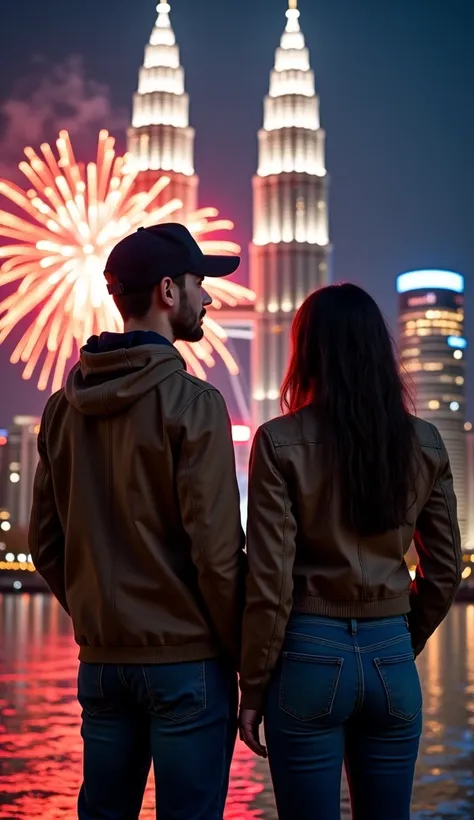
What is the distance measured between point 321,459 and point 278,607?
0.50 m

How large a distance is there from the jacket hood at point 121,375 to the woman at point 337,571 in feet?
1.31

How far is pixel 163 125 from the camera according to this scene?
279 feet

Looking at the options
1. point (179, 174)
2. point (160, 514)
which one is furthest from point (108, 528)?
point (179, 174)

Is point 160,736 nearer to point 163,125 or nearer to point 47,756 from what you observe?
point 47,756

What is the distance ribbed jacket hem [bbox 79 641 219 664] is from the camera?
12.1 feet

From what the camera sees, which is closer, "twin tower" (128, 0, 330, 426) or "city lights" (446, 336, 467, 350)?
"twin tower" (128, 0, 330, 426)

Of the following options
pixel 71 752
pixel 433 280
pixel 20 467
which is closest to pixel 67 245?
pixel 71 752

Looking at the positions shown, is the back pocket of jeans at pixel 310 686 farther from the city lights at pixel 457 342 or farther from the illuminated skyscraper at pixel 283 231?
the city lights at pixel 457 342

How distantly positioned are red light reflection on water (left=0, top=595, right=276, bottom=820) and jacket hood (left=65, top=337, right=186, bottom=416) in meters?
3.64

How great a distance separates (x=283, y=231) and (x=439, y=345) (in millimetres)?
62726

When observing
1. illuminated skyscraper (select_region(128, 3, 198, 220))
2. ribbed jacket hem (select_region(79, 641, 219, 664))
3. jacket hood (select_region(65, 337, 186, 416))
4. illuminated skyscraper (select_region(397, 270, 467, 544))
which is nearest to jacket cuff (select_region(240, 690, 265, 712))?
ribbed jacket hem (select_region(79, 641, 219, 664))

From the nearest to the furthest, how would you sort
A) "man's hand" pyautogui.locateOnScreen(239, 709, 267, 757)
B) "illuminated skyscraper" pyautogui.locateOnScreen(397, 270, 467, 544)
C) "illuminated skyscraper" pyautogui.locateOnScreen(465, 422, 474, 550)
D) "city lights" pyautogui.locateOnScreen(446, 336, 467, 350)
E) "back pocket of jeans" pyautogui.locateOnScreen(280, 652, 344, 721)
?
"back pocket of jeans" pyautogui.locateOnScreen(280, 652, 344, 721)
"man's hand" pyautogui.locateOnScreen(239, 709, 267, 757)
"illuminated skyscraper" pyautogui.locateOnScreen(465, 422, 474, 550)
"illuminated skyscraper" pyautogui.locateOnScreen(397, 270, 467, 544)
"city lights" pyautogui.locateOnScreen(446, 336, 467, 350)

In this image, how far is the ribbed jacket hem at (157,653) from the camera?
145 inches

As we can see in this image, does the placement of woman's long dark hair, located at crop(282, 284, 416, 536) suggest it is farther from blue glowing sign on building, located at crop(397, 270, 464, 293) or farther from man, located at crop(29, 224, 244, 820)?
blue glowing sign on building, located at crop(397, 270, 464, 293)
